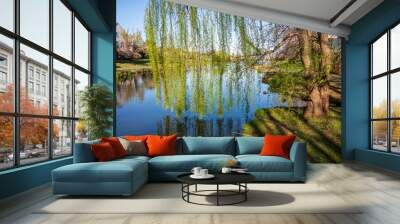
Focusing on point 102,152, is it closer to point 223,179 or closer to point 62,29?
point 223,179

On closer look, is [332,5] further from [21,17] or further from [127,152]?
[21,17]

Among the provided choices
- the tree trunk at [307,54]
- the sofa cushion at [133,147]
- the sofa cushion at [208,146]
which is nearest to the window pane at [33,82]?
the sofa cushion at [133,147]

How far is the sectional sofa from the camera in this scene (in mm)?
4766

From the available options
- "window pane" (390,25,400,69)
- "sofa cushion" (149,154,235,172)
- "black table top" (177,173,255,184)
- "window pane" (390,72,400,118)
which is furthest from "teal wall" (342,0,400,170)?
"black table top" (177,173,255,184)

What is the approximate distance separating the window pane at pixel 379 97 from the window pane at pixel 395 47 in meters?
0.49

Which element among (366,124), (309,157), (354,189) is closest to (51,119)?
(354,189)

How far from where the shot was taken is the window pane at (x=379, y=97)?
Result: 8.22m

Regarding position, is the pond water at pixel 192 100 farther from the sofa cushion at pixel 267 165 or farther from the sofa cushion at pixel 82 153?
the sofa cushion at pixel 82 153

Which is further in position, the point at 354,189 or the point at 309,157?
the point at 309,157

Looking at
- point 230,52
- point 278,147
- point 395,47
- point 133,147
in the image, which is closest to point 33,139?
point 133,147

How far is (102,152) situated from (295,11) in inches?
192

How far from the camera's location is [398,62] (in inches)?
297

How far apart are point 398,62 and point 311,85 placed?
215 cm

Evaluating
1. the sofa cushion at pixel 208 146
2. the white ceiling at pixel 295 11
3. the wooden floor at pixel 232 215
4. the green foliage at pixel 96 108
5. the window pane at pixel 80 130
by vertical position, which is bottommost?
the wooden floor at pixel 232 215
